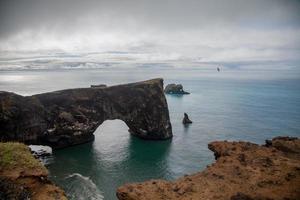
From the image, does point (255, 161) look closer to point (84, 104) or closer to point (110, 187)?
point (110, 187)

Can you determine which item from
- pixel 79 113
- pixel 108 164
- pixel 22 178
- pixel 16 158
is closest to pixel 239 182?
pixel 22 178

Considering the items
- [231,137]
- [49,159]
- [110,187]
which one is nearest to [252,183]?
[110,187]

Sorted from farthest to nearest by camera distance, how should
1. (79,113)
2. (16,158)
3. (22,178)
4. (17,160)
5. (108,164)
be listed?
1. (79,113)
2. (108,164)
3. (16,158)
4. (17,160)
5. (22,178)

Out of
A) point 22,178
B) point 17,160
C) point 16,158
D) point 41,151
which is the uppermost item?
point 16,158

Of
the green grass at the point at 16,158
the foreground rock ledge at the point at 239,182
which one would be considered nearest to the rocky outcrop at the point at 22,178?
the green grass at the point at 16,158

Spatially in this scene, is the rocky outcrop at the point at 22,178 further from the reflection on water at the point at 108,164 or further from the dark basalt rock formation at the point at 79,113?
the dark basalt rock formation at the point at 79,113

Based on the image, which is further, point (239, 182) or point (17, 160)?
point (17, 160)

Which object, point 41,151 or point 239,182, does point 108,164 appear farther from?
point 239,182
